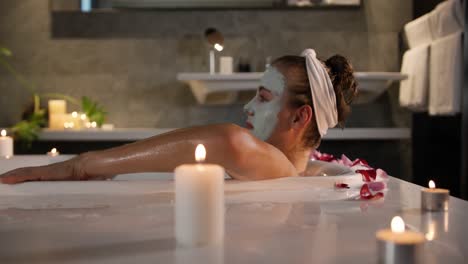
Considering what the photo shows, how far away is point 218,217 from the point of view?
1043mm

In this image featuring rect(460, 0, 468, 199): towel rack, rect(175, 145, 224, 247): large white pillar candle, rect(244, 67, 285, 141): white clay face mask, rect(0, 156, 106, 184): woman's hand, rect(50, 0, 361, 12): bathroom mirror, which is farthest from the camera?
rect(50, 0, 361, 12): bathroom mirror

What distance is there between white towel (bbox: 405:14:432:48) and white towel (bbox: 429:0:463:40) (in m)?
0.08

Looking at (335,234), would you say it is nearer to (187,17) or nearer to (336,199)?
(336,199)

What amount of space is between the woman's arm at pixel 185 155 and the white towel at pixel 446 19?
191 cm

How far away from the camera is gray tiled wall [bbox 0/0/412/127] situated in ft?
13.5

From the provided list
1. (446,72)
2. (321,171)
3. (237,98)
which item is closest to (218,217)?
(321,171)

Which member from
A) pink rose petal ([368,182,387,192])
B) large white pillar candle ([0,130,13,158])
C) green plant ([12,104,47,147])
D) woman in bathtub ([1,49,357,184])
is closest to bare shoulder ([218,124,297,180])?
woman in bathtub ([1,49,357,184])

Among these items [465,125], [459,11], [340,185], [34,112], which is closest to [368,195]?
[340,185]

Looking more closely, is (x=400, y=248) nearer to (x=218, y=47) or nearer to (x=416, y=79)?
(x=416, y=79)

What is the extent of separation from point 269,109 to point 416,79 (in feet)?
6.33

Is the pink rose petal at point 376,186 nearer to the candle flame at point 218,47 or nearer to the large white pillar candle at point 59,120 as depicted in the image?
the candle flame at point 218,47

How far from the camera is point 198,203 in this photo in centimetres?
101

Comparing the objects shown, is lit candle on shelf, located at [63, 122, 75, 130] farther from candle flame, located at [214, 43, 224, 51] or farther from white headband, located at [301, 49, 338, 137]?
white headband, located at [301, 49, 338, 137]

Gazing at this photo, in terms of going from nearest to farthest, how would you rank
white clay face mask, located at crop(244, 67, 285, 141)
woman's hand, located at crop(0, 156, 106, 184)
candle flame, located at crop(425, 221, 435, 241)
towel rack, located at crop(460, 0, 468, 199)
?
candle flame, located at crop(425, 221, 435, 241) → woman's hand, located at crop(0, 156, 106, 184) → white clay face mask, located at crop(244, 67, 285, 141) → towel rack, located at crop(460, 0, 468, 199)
